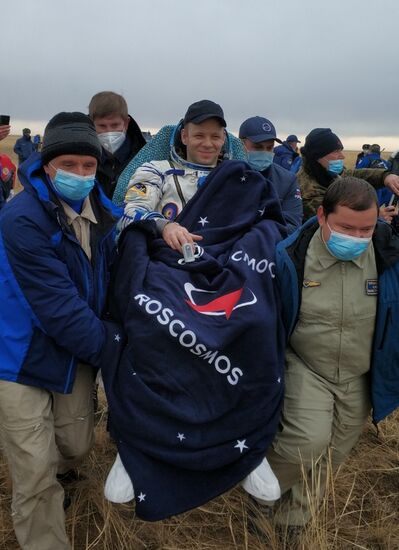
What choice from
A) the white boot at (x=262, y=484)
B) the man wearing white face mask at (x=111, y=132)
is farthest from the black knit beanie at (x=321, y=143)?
the white boot at (x=262, y=484)

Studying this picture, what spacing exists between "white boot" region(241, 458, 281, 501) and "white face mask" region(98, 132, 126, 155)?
2675mm

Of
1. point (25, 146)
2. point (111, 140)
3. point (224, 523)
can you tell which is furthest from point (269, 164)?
point (25, 146)

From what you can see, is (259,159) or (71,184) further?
(259,159)

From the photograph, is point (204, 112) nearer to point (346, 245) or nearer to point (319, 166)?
point (346, 245)

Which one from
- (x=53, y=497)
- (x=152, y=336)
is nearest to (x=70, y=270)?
(x=152, y=336)

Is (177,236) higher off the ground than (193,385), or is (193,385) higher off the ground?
(177,236)

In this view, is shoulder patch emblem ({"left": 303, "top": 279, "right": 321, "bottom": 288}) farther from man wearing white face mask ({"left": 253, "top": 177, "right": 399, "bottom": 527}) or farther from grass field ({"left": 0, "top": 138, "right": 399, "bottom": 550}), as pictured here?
grass field ({"left": 0, "top": 138, "right": 399, "bottom": 550})

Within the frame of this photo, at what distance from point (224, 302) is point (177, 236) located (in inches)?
16.9

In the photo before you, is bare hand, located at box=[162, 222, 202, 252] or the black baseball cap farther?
the black baseball cap

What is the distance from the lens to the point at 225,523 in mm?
2984

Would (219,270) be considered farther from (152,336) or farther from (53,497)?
(53,497)

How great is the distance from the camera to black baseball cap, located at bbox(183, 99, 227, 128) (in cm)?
295

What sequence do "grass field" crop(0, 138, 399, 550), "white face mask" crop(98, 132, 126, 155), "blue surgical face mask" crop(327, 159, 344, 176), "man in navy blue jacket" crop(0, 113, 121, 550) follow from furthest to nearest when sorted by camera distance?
"blue surgical face mask" crop(327, 159, 344, 176), "white face mask" crop(98, 132, 126, 155), "grass field" crop(0, 138, 399, 550), "man in navy blue jacket" crop(0, 113, 121, 550)

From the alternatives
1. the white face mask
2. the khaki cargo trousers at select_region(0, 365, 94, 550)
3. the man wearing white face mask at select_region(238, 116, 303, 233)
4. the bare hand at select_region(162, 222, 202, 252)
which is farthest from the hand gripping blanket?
the white face mask
